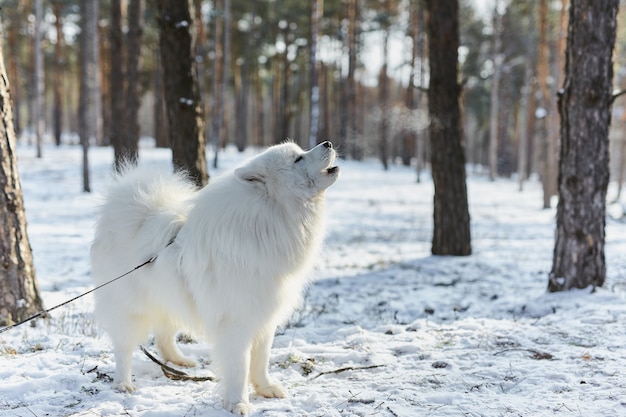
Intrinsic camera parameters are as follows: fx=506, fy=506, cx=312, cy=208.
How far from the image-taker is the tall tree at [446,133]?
799 centimetres

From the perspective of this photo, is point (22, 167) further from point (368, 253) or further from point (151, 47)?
point (368, 253)

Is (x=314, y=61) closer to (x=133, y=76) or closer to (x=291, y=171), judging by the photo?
(x=133, y=76)

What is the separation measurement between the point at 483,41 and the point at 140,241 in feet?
95.6

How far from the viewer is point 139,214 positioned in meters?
3.62

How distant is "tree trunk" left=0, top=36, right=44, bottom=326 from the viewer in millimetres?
4391

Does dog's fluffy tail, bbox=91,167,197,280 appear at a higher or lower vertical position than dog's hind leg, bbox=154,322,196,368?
higher

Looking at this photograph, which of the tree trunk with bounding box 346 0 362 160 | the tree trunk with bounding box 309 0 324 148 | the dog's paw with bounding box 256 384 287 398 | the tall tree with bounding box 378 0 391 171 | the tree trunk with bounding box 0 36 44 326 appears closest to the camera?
the dog's paw with bounding box 256 384 287 398

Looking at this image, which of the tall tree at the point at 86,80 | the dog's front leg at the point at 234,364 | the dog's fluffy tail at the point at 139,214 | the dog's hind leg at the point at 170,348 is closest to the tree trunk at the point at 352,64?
the tall tree at the point at 86,80

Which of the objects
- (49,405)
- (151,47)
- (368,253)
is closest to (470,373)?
(49,405)

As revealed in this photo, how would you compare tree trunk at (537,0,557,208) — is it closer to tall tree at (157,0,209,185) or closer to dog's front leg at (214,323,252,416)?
tall tree at (157,0,209,185)

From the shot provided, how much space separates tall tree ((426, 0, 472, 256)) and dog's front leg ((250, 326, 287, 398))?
5.38m

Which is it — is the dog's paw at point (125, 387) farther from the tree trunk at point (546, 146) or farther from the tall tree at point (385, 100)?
the tall tree at point (385, 100)

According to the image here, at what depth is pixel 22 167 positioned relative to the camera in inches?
697

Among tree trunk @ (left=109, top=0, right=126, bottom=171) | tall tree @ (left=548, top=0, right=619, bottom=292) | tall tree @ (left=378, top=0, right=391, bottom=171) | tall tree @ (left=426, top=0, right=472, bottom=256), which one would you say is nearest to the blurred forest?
tall tree @ (left=378, top=0, right=391, bottom=171)
